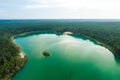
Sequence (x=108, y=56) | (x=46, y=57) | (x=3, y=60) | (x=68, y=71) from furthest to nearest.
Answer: (x=108, y=56) → (x=46, y=57) → (x=3, y=60) → (x=68, y=71)

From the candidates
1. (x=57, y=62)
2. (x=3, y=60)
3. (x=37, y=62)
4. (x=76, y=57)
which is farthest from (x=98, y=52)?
(x=3, y=60)

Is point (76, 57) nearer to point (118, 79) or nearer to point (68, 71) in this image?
point (68, 71)

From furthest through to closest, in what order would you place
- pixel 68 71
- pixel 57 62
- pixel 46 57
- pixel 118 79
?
pixel 46 57 → pixel 57 62 → pixel 68 71 → pixel 118 79

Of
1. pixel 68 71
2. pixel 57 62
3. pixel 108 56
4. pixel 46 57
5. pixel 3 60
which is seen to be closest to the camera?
pixel 68 71

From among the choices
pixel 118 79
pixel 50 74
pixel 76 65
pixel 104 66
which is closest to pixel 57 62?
pixel 76 65

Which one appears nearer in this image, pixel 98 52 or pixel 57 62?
pixel 57 62

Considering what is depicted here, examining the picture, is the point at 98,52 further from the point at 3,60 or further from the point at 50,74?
the point at 3,60

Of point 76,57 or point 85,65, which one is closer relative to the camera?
point 85,65

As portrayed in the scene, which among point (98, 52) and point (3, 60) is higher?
point (3, 60)

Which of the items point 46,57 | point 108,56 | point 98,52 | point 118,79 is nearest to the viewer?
point 118,79
